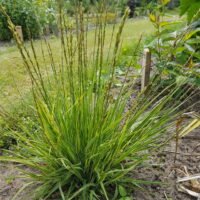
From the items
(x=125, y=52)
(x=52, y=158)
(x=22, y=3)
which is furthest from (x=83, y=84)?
(x=22, y=3)

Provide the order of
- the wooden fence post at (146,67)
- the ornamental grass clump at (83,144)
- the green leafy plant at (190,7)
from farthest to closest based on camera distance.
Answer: the wooden fence post at (146,67)
the green leafy plant at (190,7)
the ornamental grass clump at (83,144)

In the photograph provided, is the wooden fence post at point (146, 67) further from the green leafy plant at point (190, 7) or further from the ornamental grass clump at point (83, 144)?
the ornamental grass clump at point (83, 144)

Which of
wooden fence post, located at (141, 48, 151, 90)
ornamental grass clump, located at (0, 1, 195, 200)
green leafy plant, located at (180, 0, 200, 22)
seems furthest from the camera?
wooden fence post, located at (141, 48, 151, 90)

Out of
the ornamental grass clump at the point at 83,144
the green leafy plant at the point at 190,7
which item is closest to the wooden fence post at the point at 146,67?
the green leafy plant at the point at 190,7

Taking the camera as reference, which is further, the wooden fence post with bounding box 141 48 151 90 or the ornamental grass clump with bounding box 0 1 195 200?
the wooden fence post with bounding box 141 48 151 90

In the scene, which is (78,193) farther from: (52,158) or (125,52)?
(125,52)

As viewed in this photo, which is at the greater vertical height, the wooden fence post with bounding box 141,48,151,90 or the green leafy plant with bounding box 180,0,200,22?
the green leafy plant with bounding box 180,0,200,22

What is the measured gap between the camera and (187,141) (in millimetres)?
1971

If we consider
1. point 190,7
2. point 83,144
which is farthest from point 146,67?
point 83,144

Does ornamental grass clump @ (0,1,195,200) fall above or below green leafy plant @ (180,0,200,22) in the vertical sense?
below

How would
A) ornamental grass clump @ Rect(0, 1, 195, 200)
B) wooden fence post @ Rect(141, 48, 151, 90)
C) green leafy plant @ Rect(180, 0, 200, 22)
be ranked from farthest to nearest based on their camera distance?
1. wooden fence post @ Rect(141, 48, 151, 90)
2. green leafy plant @ Rect(180, 0, 200, 22)
3. ornamental grass clump @ Rect(0, 1, 195, 200)

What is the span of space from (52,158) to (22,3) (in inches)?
209

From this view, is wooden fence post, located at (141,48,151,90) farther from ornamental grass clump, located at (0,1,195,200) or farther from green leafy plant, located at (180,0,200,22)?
ornamental grass clump, located at (0,1,195,200)

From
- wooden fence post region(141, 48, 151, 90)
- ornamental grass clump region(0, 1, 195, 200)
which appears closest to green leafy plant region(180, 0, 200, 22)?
wooden fence post region(141, 48, 151, 90)
